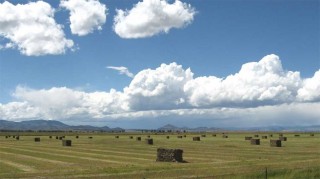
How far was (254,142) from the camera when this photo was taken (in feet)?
209

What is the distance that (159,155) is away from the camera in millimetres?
36938

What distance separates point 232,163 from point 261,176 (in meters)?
7.62

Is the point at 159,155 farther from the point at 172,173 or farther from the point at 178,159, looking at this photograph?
the point at 172,173

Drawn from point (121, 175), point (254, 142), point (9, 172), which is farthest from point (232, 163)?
point (254, 142)

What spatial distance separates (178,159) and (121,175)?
10.3 meters

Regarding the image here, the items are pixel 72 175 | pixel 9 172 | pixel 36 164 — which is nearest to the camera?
pixel 72 175

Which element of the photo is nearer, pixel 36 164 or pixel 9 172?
pixel 9 172

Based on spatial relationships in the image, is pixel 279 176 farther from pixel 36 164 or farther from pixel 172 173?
pixel 36 164

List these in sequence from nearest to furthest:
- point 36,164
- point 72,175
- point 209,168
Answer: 1. point 72,175
2. point 209,168
3. point 36,164

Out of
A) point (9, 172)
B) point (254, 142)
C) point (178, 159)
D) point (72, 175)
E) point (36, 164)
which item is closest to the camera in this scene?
point (72, 175)

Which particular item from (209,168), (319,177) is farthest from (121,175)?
(319,177)

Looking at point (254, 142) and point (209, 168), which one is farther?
point (254, 142)

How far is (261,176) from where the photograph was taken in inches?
1025

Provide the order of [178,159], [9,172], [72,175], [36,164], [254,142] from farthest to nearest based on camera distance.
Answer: [254,142] < [178,159] < [36,164] < [9,172] < [72,175]
